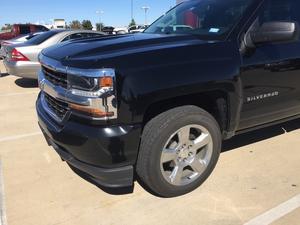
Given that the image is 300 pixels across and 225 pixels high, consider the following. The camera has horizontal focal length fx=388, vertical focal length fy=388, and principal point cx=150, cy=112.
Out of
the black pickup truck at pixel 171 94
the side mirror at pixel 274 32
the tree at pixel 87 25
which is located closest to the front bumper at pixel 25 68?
the black pickup truck at pixel 171 94

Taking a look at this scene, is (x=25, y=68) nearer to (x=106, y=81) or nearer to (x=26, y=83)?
(x=26, y=83)

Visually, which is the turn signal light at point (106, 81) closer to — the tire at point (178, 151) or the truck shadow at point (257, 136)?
the tire at point (178, 151)

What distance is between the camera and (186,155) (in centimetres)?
358

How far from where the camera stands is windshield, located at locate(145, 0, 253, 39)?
12.8ft

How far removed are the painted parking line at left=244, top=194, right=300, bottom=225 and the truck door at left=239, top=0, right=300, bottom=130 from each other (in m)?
0.86

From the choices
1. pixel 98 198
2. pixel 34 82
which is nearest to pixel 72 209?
pixel 98 198

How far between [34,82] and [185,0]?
6.36 m

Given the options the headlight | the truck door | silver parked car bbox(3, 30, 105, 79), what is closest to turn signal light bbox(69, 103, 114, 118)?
the headlight

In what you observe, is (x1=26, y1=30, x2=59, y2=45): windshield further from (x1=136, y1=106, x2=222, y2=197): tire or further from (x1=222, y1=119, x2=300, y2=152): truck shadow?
(x1=136, y1=106, x2=222, y2=197): tire

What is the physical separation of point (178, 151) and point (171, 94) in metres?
0.57

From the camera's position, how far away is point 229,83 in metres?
→ 3.56

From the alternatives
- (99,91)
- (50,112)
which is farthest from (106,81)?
(50,112)

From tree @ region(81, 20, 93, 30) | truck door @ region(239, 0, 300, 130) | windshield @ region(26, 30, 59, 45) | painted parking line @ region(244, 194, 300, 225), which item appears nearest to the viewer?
painted parking line @ region(244, 194, 300, 225)

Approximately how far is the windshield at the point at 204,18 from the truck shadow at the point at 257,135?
1529mm
